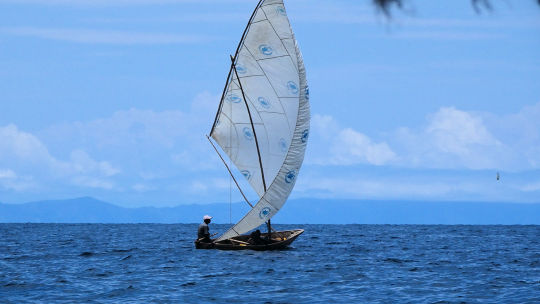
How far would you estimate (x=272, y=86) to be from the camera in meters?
42.1

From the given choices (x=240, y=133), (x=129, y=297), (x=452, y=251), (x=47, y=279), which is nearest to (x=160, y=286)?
(x=129, y=297)

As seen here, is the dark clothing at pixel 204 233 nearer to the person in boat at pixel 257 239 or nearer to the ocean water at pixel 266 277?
the ocean water at pixel 266 277

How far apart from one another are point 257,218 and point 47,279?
41.9 feet

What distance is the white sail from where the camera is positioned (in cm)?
4044

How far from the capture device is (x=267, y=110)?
4225cm

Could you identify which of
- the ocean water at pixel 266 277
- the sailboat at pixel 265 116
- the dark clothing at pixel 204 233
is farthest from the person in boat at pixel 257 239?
the dark clothing at pixel 204 233

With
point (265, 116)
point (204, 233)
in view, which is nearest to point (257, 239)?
point (204, 233)

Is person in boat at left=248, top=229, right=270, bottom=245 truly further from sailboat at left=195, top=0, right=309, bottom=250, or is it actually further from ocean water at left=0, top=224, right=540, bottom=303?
ocean water at left=0, top=224, right=540, bottom=303

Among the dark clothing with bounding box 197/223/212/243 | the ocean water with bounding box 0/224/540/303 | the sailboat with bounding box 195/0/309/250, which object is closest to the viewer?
the ocean water with bounding box 0/224/540/303

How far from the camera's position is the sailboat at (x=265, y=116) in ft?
133

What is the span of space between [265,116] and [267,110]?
0.34 m

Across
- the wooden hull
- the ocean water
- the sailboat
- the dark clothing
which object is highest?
the sailboat

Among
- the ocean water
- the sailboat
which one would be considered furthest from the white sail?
the ocean water

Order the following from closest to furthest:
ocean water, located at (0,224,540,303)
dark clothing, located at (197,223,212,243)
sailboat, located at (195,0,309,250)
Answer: ocean water, located at (0,224,540,303), sailboat, located at (195,0,309,250), dark clothing, located at (197,223,212,243)
